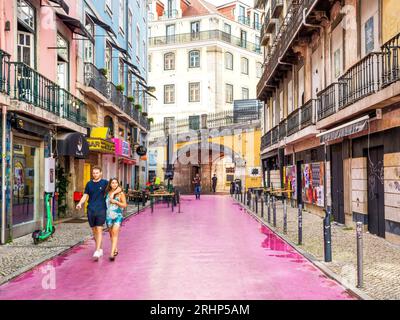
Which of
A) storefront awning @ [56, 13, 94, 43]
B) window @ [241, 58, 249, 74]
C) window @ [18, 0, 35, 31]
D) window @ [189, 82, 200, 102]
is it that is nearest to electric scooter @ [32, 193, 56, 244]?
window @ [18, 0, 35, 31]

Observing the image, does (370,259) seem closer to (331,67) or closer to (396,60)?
(396,60)

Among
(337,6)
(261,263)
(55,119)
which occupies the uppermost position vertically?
(337,6)

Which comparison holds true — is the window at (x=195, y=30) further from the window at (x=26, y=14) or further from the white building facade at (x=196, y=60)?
the window at (x=26, y=14)

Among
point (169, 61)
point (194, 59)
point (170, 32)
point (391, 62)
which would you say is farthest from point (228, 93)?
point (391, 62)

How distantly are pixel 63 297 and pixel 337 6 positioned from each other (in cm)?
1314

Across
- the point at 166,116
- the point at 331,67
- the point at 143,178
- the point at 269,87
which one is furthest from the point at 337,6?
the point at 166,116

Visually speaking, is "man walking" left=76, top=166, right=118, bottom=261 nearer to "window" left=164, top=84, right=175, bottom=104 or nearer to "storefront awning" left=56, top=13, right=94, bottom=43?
"storefront awning" left=56, top=13, right=94, bottom=43

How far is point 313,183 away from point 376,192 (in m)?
6.80

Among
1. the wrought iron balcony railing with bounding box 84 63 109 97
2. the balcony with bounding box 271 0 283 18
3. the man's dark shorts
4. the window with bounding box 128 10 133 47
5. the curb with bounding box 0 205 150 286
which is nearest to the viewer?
the curb with bounding box 0 205 150 286

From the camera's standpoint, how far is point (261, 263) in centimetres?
891

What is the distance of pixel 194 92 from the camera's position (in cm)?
4900

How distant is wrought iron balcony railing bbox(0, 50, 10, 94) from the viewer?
1122 cm

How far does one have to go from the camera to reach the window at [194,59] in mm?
49062

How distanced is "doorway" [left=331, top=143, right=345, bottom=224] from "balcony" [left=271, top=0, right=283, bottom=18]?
43.1ft
